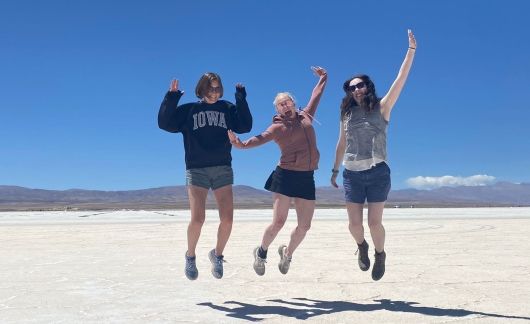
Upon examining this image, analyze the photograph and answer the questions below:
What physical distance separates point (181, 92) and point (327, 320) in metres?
2.67

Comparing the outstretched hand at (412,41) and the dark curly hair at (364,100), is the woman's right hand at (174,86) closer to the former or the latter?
the dark curly hair at (364,100)

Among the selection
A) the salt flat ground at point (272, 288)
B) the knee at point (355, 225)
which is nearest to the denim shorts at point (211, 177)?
the salt flat ground at point (272, 288)

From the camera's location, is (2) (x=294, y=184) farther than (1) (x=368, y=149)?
Yes

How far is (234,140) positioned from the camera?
5.52m

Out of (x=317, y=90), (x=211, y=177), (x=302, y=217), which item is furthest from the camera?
(x=317, y=90)

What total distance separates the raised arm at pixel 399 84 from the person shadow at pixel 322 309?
1815 mm

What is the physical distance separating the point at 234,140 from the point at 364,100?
52.5 inches

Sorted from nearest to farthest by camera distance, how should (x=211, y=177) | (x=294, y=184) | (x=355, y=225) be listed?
(x=211, y=177) → (x=355, y=225) → (x=294, y=184)

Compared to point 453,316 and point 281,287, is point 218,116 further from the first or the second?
point 453,316

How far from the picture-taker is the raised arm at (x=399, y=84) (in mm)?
5387

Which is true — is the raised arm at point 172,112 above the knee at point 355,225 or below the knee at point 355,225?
above

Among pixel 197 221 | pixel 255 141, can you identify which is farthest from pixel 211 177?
pixel 255 141

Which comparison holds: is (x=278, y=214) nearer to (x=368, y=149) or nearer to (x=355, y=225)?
(x=355, y=225)

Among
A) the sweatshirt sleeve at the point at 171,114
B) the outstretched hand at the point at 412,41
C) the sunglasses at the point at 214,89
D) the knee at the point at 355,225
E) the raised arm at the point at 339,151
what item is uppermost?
the outstretched hand at the point at 412,41
